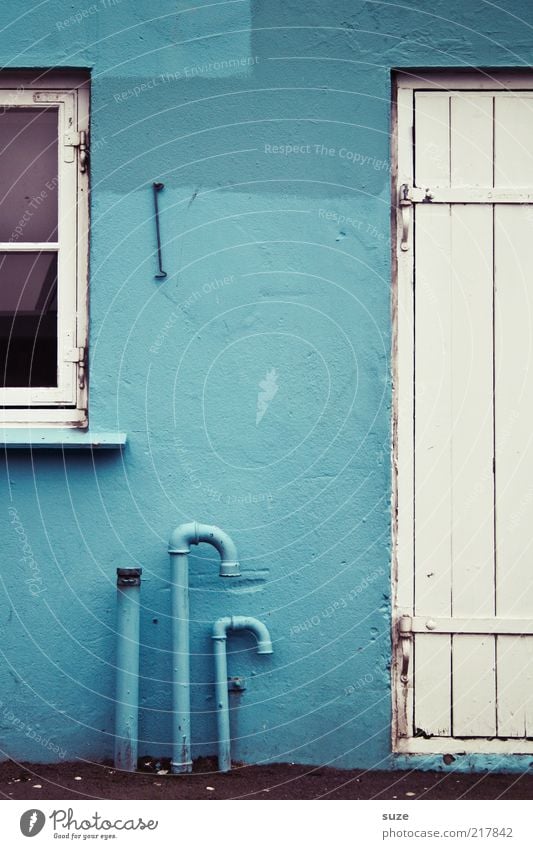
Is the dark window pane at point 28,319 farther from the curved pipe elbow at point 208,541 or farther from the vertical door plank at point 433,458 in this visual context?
the vertical door plank at point 433,458

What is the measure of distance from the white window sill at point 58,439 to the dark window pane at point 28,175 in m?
0.76

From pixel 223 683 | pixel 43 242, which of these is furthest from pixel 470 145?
pixel 223 683

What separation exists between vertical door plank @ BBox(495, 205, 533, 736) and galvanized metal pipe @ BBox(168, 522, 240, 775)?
105 cm

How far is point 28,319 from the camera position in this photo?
438 cm

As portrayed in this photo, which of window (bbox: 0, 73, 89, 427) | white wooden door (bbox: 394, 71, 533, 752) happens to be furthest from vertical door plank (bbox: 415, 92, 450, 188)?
window (bbox: 0, 73, 89, 427)

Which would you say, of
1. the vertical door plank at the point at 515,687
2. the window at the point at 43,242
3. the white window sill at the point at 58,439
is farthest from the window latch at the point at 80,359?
the vertical door plank at the point at 515,687

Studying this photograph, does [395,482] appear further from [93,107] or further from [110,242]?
[93,107]

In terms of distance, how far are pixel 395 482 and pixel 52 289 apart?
1.51 meters

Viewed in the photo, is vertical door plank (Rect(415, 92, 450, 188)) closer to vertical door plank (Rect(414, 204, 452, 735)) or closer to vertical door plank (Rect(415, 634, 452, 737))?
vertical door plank (Rect(414, 204, 452, 735))

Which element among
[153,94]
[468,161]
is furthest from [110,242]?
[468,161]

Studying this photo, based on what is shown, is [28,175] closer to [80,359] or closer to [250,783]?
[80,359]

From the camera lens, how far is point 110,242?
430 cm

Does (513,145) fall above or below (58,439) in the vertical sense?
above

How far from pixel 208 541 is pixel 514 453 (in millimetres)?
1209
